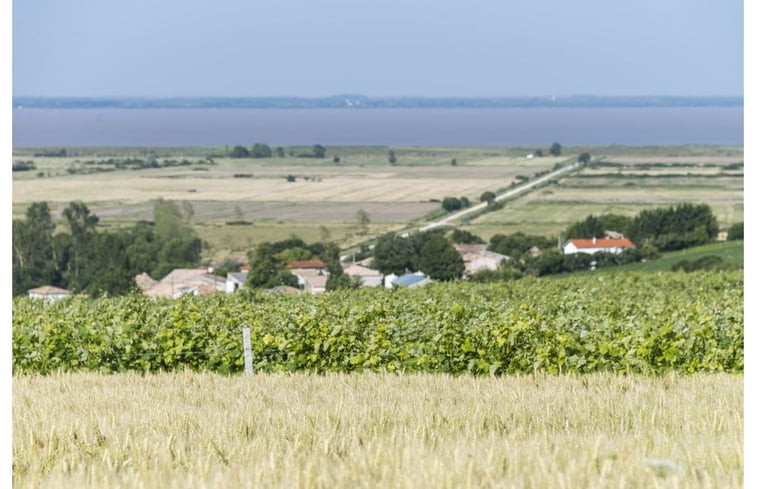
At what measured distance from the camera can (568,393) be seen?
773cm

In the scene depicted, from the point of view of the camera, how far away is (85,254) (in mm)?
53500

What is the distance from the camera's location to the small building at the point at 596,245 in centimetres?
4641

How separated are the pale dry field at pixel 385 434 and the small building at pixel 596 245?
37779 millimetres

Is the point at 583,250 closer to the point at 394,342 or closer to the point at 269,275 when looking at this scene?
the point at 269,275

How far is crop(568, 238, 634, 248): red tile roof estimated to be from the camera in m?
47.2

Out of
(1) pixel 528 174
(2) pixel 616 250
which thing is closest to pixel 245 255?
(2) pixel 616 250

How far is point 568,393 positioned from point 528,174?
4694 inches

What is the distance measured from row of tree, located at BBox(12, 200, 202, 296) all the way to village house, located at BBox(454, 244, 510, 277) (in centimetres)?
1363

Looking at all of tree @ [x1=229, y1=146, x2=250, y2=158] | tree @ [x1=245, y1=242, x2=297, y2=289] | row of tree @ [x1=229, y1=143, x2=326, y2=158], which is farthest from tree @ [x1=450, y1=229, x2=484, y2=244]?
tree @ [x1=229, y1=146, x2=250, y2=158]

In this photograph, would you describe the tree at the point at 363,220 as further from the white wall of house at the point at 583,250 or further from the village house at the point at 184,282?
the village house at the point at 184,282

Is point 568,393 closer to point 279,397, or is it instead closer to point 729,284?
point 279,397

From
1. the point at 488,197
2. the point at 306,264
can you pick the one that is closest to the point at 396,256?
the point at 306,264

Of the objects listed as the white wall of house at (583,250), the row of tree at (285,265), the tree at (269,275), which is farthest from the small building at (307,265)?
the white wall of house at (583,250)

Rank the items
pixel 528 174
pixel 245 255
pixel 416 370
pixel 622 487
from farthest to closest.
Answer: pixel 528 174, pixel 245 255, pixel 416 370, pixel 622 487
